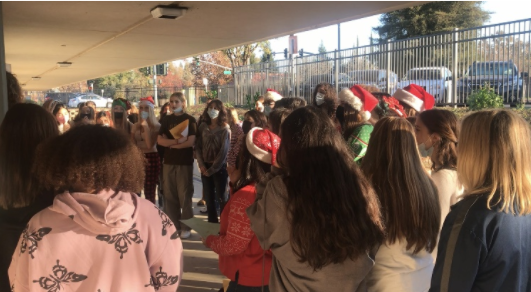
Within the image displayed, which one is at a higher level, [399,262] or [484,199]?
[484,199]

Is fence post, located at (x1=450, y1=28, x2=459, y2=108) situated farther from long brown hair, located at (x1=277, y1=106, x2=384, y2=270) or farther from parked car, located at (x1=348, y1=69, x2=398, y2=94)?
long brown hair, located at (x1=277, y1=106, x2=384, y2=270)

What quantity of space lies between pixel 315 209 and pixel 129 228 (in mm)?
767

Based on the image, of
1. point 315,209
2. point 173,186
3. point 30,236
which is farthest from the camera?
point 173,186

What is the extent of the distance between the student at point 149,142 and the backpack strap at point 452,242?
5198mm

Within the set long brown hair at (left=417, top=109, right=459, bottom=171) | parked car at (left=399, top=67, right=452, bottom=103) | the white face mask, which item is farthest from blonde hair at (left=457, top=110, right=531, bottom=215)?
parked car at (left=399, top=67, right=452, bottom=103)

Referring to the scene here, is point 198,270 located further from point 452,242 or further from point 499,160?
point 499,160

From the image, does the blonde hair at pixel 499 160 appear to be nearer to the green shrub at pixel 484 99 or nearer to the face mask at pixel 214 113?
the face mask at pixel 214 113

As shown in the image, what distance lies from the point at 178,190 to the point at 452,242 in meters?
4.98

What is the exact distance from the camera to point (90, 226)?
5.67 ft

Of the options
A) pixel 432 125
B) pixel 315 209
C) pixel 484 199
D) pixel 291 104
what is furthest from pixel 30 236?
pixel 291 104

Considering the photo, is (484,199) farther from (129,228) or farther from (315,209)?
(129,228)

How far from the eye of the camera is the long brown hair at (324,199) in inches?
78.2

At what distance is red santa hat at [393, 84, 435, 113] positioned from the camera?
5070 millimetres

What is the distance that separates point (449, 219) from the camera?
185cm
